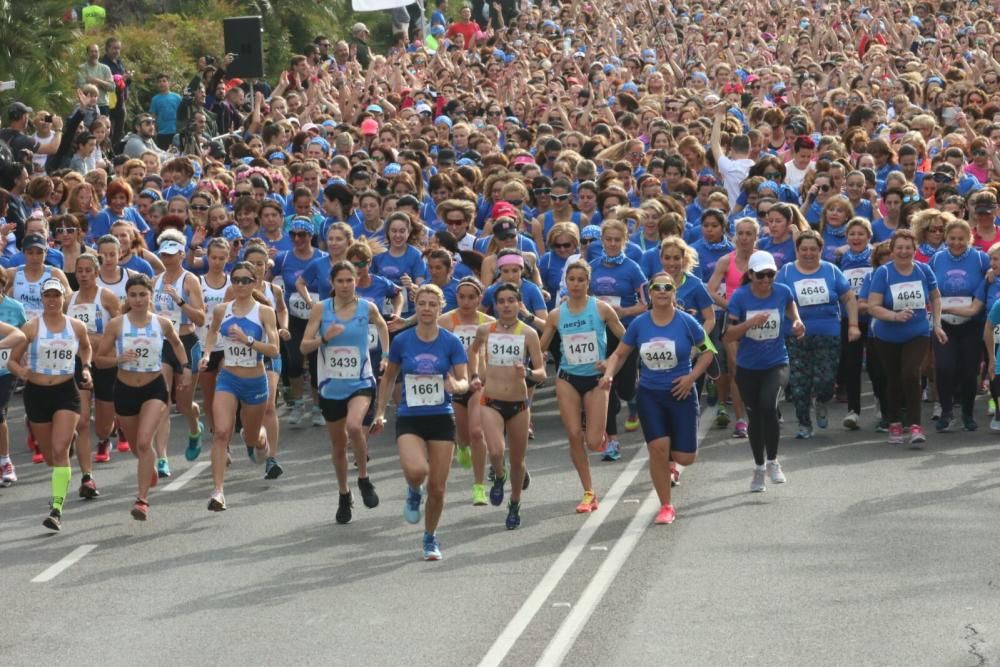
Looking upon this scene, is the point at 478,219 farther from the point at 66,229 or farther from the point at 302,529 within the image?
the point at 302,529

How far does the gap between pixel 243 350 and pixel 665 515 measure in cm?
318

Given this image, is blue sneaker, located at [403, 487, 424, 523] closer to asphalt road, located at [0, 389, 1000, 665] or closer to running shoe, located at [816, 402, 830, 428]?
asphalt road, located at [0, 389, 1000, 665]

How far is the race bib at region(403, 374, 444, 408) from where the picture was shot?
12.6m

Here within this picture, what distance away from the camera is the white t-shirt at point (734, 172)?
20.9 metres

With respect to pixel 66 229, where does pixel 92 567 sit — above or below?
below

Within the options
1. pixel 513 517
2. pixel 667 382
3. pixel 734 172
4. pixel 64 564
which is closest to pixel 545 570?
pixel 513 517

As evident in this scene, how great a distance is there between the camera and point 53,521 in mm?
13484

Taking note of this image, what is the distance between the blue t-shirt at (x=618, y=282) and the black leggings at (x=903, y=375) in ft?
6.44

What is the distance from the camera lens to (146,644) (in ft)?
34.9

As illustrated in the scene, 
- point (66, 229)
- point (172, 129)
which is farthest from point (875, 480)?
point (172, 129)

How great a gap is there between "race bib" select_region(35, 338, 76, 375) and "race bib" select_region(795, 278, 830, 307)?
5.50 metres

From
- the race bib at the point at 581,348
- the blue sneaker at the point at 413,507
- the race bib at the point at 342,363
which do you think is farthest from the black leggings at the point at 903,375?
the blue sneaker at the point at 413,507

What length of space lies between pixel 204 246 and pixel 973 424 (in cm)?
670

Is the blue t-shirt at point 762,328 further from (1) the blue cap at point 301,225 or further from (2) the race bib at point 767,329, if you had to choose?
(1) the blue cap at point 301,225
